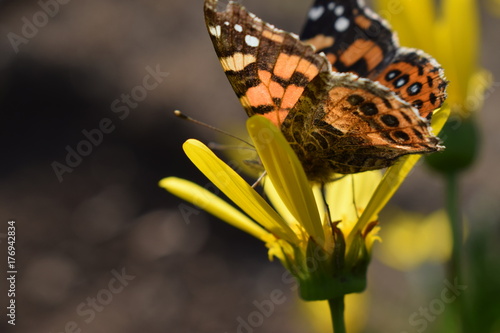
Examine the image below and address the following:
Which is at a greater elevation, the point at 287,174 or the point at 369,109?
the point at 369,109

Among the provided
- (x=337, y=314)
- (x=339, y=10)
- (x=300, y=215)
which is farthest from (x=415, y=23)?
(x=337, y=314)

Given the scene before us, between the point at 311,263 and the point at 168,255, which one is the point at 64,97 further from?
the point at 311,263

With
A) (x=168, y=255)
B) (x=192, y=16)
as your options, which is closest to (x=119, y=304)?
(x=168, y=255)

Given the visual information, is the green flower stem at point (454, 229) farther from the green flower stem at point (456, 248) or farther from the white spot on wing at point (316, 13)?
the white spot on wing at point (316, 13)

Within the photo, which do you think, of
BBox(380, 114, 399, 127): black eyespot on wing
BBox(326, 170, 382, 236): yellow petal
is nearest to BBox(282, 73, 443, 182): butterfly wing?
BBox(380, 114, 399, 127): black eyespot on wing

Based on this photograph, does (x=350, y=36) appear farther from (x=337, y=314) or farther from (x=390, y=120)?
(x=337, y=314)

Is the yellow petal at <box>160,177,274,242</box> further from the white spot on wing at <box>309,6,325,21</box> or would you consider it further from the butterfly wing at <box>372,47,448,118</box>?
the white spot on wing at <box>309,6,325,21</box>

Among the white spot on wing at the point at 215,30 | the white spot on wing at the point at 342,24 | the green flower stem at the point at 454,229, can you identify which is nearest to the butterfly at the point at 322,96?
the white spot on wing at the point at 215,30
